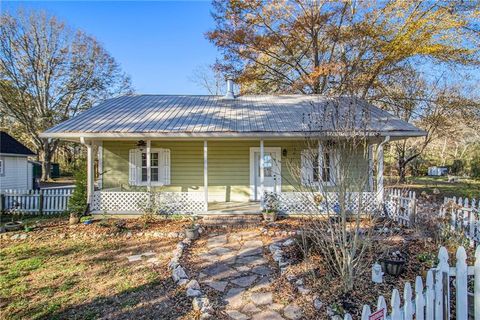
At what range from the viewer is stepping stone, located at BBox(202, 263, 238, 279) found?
4.53 metres

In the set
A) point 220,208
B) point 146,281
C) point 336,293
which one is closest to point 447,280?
point 336,293

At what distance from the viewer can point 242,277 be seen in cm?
445

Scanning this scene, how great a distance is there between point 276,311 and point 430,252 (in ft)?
10.8

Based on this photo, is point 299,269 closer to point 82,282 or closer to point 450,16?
point 82,282

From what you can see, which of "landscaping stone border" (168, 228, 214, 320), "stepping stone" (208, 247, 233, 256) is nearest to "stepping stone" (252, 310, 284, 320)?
"landscaping stone border" (168, 228, 214, 320)

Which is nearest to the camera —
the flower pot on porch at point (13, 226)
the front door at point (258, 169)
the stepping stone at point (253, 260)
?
the stepping stone at point (253, 260)

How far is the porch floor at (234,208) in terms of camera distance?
28.1ft

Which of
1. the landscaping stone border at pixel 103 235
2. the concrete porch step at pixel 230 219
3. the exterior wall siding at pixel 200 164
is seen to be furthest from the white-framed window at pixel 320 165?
the exterior wall siding at pixel 200 164

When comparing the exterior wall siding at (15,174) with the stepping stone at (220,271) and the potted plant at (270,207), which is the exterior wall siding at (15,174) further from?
the stepping stone at (220,271)

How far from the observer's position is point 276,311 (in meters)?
3.41

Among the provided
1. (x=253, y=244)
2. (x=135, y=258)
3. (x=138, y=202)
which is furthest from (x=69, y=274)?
(x=138, y=202)

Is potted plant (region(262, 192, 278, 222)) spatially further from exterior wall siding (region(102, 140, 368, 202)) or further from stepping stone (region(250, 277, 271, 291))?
stepping stone (region(250, 277, 271, 291))

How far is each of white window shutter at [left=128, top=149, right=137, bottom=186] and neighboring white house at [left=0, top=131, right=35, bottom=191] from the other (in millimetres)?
8829

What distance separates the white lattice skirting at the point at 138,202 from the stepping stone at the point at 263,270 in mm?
4219
